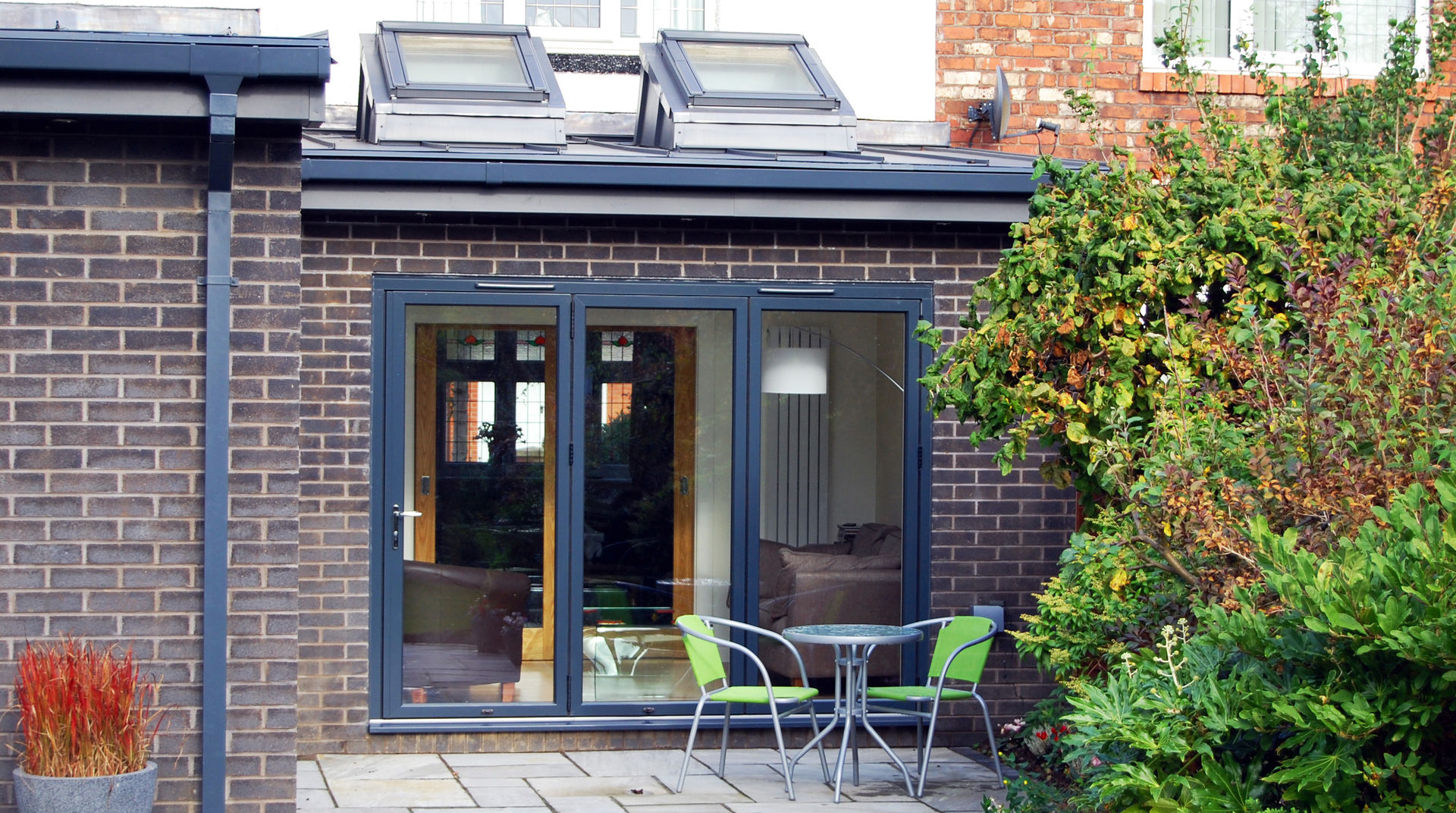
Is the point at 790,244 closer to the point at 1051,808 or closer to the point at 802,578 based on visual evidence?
the point at 802,578

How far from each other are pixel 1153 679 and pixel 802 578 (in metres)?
3.78

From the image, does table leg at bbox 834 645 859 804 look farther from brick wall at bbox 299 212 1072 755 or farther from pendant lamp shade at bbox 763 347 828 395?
pendant lamp shade at bbox 763 347 828 395

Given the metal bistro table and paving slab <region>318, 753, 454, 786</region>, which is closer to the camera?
the metal bistro table

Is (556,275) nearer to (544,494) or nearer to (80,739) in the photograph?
(544,494)

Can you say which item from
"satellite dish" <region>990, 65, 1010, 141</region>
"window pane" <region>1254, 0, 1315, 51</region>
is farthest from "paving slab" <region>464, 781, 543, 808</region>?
"window pane" <region>1254, 0, 1315, 51</region>

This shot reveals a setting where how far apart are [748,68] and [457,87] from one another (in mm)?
1758

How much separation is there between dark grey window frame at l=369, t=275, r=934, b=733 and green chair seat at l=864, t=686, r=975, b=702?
30.2 inches

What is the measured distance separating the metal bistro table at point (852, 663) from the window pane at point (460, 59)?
→ 3554mm

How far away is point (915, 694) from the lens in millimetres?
6688

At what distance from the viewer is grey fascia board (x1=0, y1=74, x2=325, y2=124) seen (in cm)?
474

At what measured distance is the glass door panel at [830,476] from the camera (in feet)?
25.2

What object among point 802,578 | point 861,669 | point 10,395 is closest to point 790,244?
point 802,578

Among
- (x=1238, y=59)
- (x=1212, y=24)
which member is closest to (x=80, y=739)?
(x=1238, y=59)

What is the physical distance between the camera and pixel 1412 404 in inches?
159
